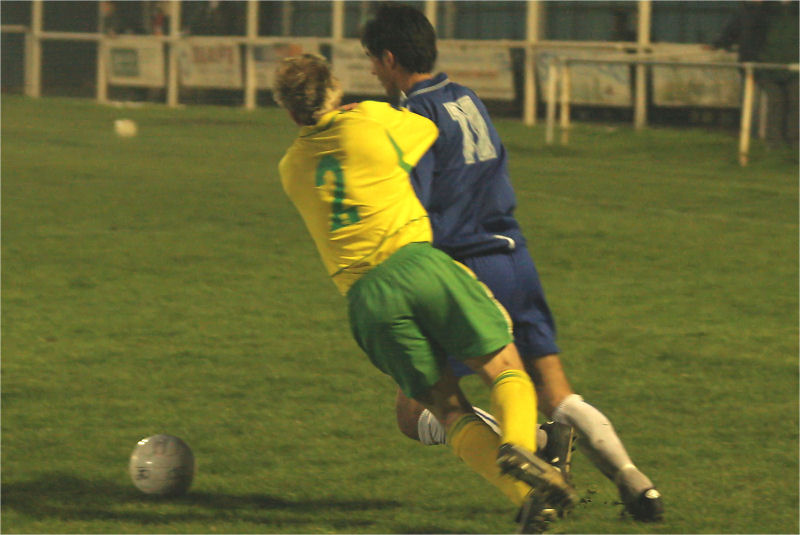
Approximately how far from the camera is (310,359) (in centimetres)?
756

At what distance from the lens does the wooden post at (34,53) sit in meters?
33.3

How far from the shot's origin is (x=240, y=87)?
3000 cm

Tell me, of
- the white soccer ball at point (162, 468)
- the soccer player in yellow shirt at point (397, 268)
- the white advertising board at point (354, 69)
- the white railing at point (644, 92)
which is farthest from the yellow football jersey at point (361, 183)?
the white advertising board at point (354, 69)

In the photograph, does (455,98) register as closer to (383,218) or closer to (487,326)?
(383,218)

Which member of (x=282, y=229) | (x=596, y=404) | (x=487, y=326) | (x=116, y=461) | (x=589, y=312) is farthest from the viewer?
(x=282, y=229)

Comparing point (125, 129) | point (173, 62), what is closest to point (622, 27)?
point (125, 129)

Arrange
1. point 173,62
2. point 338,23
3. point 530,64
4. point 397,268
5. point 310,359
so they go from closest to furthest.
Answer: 1. point 397,268
2. point 310,359
3. point 530,64
4. point 338,23
5. point 173,62

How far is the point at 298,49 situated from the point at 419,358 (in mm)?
25665

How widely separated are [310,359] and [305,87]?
11.5ft

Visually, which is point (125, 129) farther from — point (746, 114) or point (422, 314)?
point (422, 314)

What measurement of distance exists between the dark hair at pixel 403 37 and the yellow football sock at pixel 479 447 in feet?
4.08

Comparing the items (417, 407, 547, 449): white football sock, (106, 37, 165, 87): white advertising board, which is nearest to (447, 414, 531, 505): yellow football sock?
(417, 407, 547, 449): white football sock

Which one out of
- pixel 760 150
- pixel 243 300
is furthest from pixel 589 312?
pixel 760 150

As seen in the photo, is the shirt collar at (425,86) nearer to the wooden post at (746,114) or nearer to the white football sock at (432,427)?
the white football sock at (432,427)
